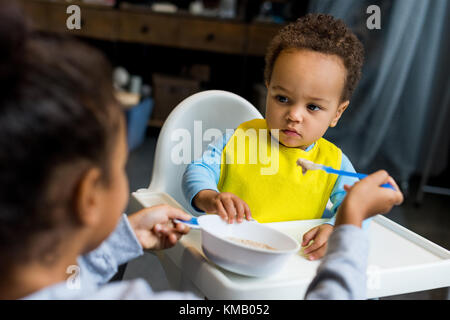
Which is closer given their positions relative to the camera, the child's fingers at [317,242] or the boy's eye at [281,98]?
the child's fingers at [317,242]

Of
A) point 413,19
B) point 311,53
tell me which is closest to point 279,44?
point 311,53

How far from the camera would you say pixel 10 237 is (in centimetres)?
40

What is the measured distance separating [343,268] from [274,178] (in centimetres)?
45

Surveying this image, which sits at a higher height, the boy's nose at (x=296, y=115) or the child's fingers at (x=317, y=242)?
the boy's nose at (x=296, y=115)

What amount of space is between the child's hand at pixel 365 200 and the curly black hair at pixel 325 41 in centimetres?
38

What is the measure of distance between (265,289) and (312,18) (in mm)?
622

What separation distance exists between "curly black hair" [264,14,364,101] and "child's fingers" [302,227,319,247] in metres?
0.33

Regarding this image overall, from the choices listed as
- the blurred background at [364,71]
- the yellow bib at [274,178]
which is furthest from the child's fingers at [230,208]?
the blurred background at [364,71]

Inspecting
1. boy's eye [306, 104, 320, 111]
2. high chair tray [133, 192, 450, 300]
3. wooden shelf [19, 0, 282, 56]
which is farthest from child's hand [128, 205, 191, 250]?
→ wooden shelf [19, 0, 282, 56]

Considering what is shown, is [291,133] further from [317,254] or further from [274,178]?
[317,254]

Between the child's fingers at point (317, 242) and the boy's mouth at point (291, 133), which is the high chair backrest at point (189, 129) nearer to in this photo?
the boy's mouth at point (291, 133)

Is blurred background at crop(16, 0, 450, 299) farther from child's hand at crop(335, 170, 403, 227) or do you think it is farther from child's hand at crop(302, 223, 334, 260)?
child's hand at crop(335, 170, 403, 227)

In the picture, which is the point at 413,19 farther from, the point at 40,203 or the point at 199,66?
the point at 40,203

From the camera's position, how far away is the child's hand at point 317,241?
69 cm
